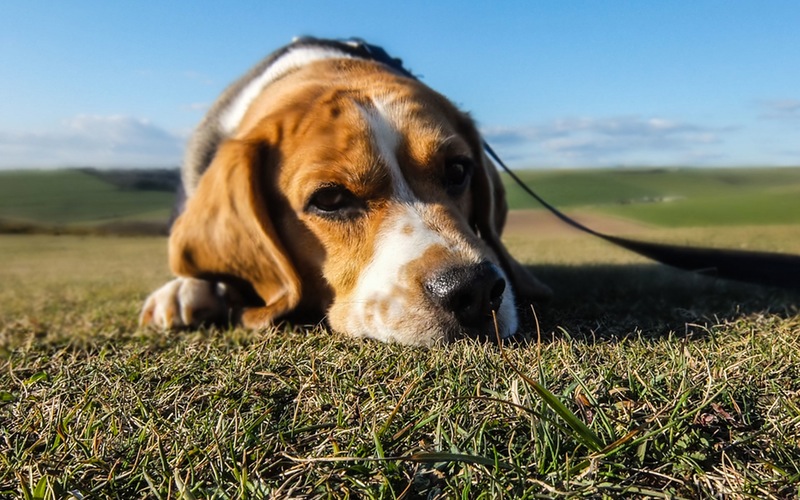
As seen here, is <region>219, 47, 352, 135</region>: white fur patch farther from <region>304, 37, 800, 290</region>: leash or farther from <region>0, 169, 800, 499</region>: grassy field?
<region>0, 169, 800, 499</region>: grassy field

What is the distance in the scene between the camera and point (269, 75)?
4398 millimetres

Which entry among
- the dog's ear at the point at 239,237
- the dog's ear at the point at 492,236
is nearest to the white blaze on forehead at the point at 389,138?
the dog's ear at the point at 239,237

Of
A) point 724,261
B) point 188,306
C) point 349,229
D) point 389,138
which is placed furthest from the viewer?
point 724,261

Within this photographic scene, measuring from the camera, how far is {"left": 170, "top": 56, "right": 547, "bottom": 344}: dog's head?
241 centimetres

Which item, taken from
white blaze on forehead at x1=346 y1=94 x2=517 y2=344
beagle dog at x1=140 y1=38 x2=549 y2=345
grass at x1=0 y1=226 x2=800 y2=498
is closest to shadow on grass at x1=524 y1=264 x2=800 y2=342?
grass at x1=0 y1=226 x2=800 y2=498

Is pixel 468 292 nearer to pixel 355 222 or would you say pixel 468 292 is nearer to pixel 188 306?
pixel 355 222

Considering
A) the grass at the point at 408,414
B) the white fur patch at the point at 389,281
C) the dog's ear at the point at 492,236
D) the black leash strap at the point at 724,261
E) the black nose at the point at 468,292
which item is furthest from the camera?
the black leash strap at the point at 724,261

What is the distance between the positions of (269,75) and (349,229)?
6.75 ft

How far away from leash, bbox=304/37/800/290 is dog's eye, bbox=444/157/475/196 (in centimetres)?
84

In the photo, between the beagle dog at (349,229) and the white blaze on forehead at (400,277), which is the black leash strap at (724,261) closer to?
the beagle dog at (349,229)

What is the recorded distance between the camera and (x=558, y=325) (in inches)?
105

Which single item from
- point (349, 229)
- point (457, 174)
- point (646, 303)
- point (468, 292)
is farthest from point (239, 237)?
point (646, 303)

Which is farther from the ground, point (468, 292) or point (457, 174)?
point (457, 174)

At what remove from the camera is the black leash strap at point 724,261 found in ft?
11.4
